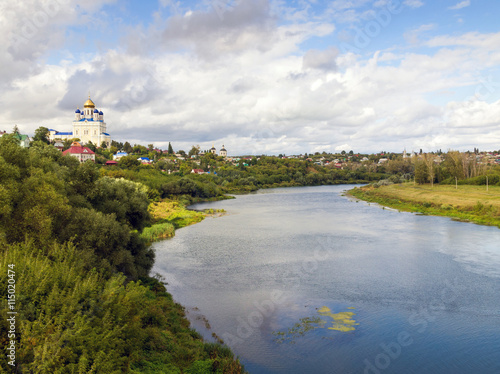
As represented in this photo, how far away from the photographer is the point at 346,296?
60.3 ft

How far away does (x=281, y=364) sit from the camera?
12742 mm

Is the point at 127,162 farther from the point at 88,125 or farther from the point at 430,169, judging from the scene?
the point at 430,169

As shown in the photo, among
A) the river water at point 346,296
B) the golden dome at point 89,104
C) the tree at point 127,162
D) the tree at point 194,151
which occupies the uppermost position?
the golden dome at point 89,104

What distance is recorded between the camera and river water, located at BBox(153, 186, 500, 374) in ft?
43.3

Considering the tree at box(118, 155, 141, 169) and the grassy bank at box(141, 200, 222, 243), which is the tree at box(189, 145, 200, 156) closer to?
the tree at box(118, 155, 141, 169)

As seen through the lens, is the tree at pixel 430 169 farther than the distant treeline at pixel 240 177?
Yes

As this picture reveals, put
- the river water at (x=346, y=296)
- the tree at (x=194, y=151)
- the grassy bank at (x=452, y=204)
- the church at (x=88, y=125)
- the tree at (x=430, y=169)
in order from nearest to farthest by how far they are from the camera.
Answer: the river water at (x=346, y=296)
the grassy bank at (x=452, y=204)
the tree at (x=430, y=169)
the church at (x=88, y=125)
the tree at (x=194, y=151)

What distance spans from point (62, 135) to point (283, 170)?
65022mm

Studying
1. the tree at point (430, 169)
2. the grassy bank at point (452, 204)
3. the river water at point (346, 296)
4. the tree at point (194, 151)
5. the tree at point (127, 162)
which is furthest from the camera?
the tree at point (194, 151)

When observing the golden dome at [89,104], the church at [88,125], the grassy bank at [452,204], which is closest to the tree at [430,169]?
the grassy bank at [452,204]

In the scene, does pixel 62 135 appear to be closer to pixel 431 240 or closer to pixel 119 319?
pixel 431 240

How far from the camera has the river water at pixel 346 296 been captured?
43.3 ft

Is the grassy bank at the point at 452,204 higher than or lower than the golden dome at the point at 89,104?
lower

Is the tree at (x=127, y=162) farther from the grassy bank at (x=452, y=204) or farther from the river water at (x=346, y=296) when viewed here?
the grassy bank at (x=452, y=204)
